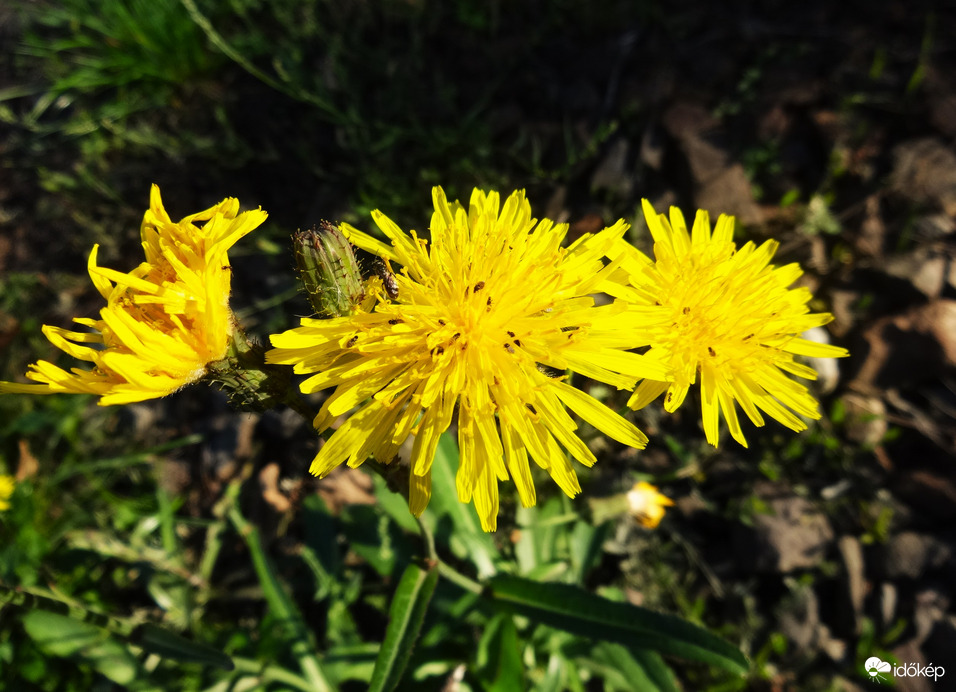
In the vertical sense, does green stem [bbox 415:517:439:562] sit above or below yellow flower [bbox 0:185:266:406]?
below

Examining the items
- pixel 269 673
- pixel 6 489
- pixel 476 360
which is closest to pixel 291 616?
pixel 269 673

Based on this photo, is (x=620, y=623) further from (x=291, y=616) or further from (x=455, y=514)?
(x=291, y=616)

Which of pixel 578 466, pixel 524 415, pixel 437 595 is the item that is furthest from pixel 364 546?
pixel 524 415

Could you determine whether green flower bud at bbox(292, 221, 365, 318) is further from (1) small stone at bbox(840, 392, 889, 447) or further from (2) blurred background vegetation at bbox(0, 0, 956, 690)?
(1) small stone at bbox(840, 392, 889, 447)

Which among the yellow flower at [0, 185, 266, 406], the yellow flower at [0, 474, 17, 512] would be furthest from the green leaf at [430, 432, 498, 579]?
the yellow flower at [0, 474, 17, 512]

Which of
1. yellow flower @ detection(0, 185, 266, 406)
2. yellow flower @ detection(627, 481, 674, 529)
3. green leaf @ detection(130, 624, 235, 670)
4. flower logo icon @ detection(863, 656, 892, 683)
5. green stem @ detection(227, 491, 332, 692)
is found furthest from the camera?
flower logo icon @ detection(863, 656, 892, 683)

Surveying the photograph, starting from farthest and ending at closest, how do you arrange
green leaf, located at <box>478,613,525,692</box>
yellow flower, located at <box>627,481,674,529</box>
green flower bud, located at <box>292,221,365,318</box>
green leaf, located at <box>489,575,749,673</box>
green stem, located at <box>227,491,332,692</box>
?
green stem, located at <box>227,491,332,692</box> → yellow flower, located at <box>627,481,674,529</box> → green leaf, located at <box>478,613,525,692</box> → green leaf, located at <box>489,575,749,673</box> → green flower bud, located at <box>292,221,365,318</box>

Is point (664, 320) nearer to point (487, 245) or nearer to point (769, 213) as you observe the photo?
point (487, 245)

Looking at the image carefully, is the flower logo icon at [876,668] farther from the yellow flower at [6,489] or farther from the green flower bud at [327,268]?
the yellow flower at [6,489]
